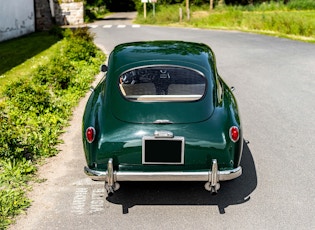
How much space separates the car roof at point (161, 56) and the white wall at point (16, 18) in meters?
17.6

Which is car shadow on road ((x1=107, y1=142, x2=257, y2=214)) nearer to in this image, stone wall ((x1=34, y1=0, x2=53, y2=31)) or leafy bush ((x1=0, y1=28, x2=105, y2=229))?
leafy bush ((x1=0, y1=28, x2=105, y2=229))

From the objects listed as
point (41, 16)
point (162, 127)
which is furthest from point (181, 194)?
point (41, 16)

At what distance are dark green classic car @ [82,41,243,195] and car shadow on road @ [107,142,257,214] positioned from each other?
0.45 meters

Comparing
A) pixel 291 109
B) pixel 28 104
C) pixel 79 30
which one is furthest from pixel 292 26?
pixel 28 104

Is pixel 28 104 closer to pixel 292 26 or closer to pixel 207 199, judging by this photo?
pixel 207 199

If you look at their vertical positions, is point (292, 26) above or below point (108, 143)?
below

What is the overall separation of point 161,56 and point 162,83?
0.42 m

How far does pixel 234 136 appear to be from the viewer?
17.1 feet

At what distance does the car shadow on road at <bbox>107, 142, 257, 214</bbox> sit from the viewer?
5.44 m

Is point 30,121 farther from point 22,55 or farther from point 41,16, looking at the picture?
point 41,16

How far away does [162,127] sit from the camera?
5098mm

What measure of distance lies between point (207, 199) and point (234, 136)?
2.91 ft

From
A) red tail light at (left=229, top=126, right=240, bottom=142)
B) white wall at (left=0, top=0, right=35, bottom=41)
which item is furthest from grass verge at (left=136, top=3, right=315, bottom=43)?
red tail light at (left=229, top=126, right=240, bottom=142)

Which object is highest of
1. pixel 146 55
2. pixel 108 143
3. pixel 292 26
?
pixel 146 55
